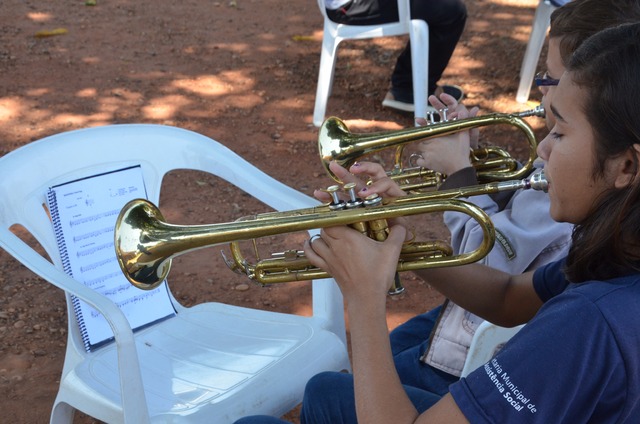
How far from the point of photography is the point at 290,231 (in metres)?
1.83

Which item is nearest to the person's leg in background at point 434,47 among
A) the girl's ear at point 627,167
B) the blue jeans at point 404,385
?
the blue jeans at point 404,385

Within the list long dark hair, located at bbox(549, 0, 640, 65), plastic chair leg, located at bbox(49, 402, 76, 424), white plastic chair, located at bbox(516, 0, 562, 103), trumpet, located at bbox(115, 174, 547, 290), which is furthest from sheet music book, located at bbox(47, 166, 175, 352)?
white plastic chair, located at bbox(516, 0, 562, 103)

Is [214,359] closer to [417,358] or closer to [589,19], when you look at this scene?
[417,358]

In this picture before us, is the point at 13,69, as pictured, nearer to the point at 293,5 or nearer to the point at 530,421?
the point at 293,5

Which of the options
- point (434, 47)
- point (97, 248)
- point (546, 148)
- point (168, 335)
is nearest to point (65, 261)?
point (97, 248)

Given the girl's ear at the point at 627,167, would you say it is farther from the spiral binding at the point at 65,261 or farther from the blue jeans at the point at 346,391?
the spiral binding at the point at 65,261

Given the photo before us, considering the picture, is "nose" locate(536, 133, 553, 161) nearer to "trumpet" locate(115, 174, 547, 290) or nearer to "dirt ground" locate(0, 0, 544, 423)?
"trumpet" locate(115, 174, 547, 290)

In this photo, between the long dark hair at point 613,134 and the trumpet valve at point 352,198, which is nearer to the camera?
the long dark hair at point 613,134

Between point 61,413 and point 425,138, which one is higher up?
point 425,138

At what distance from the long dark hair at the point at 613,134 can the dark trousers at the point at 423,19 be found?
3581 millimetres

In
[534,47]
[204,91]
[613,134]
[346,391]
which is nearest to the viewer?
[613,134]

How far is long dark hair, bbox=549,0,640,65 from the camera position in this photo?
85.6 inches

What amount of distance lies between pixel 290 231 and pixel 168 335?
0.94m

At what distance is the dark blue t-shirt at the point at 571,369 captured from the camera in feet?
4.35
